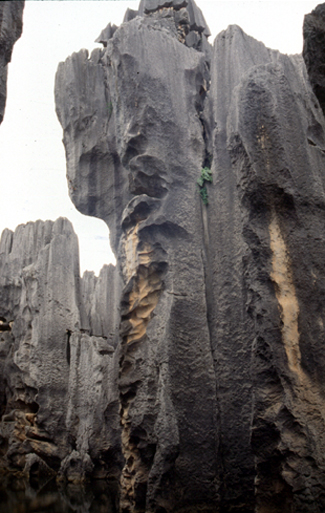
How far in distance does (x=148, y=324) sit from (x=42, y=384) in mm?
5845

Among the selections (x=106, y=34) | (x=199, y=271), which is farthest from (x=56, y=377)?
(x=106, y=34)

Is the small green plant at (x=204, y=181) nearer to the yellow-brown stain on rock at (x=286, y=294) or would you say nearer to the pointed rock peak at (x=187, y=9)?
the yellow-brown stain on rock at (x=286, y=294)

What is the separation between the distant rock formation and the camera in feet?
14.7

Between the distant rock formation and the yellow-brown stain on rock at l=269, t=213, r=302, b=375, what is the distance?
1 cm

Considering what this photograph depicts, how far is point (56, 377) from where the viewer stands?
11602mm

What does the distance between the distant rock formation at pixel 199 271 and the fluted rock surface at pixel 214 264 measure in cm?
2

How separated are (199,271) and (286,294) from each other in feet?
7.22

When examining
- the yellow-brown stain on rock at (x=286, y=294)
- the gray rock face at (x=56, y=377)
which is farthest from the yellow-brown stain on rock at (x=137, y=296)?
the gray rock face at (x=56, y=377)

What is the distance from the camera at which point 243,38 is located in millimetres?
7324

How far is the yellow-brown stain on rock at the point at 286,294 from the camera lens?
4.48 m

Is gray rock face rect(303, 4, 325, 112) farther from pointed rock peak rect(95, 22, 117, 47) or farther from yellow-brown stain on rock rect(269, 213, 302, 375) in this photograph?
pointed rock peak rect(95, 22, 117, 47)

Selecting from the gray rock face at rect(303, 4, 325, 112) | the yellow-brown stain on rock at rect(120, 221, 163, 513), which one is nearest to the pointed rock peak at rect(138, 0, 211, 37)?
the yellow-brown stain on rock at rect(120, 221, 163, 513)

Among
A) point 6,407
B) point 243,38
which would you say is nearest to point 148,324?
point 243,38

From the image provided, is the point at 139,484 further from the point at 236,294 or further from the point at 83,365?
the point at 83,365
